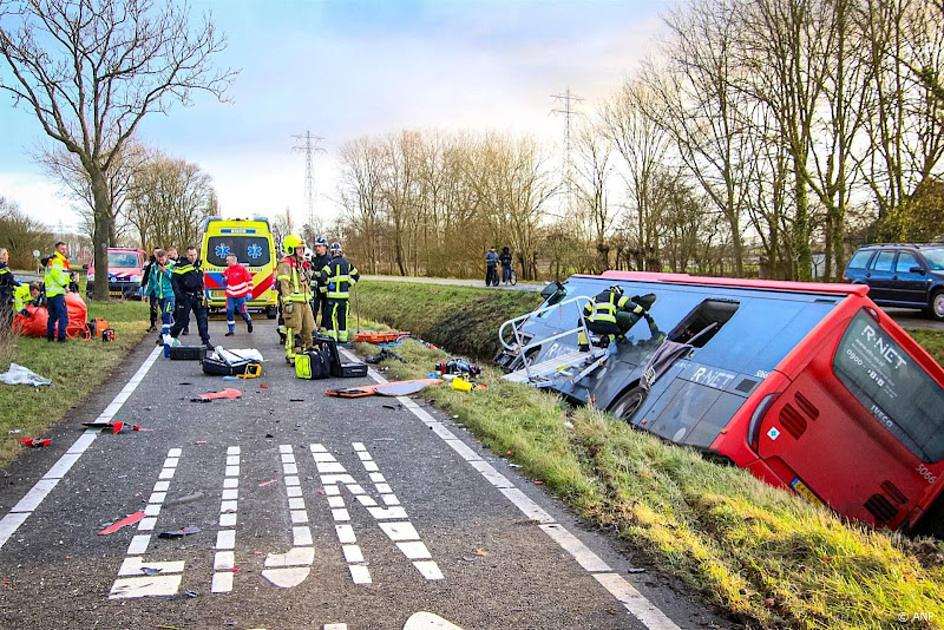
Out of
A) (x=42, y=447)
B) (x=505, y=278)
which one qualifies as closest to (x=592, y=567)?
(x=42, y=447)

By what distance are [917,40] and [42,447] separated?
69.4 feet

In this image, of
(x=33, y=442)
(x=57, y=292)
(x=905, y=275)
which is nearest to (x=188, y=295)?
(x=57, y=292)

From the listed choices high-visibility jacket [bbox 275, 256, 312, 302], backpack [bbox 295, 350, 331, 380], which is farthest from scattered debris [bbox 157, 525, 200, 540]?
high-visibility jacket [bbox 275, 256, 312, 302]

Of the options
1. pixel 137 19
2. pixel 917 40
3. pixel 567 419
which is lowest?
pixel 567 419

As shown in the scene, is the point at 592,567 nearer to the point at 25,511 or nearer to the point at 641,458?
the point at 641,458

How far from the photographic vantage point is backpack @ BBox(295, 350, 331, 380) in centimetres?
1056

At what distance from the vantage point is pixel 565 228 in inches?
1647

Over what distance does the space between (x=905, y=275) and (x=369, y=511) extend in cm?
1490

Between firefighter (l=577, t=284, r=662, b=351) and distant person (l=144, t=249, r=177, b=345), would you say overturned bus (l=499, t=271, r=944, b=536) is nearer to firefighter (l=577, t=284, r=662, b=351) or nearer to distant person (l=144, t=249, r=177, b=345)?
firefighter (l=577, t=284, r=662, b=351)

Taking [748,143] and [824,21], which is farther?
[748,143]

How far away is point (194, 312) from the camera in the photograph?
564 inches

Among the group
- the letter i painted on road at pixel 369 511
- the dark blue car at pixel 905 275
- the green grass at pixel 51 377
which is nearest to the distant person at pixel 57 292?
the green grass at pixel 51 377

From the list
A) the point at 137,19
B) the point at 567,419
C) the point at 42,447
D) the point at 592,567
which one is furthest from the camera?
the point at 137,19

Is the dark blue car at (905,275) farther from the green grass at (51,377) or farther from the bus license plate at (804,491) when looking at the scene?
the green grass at (51,377)
